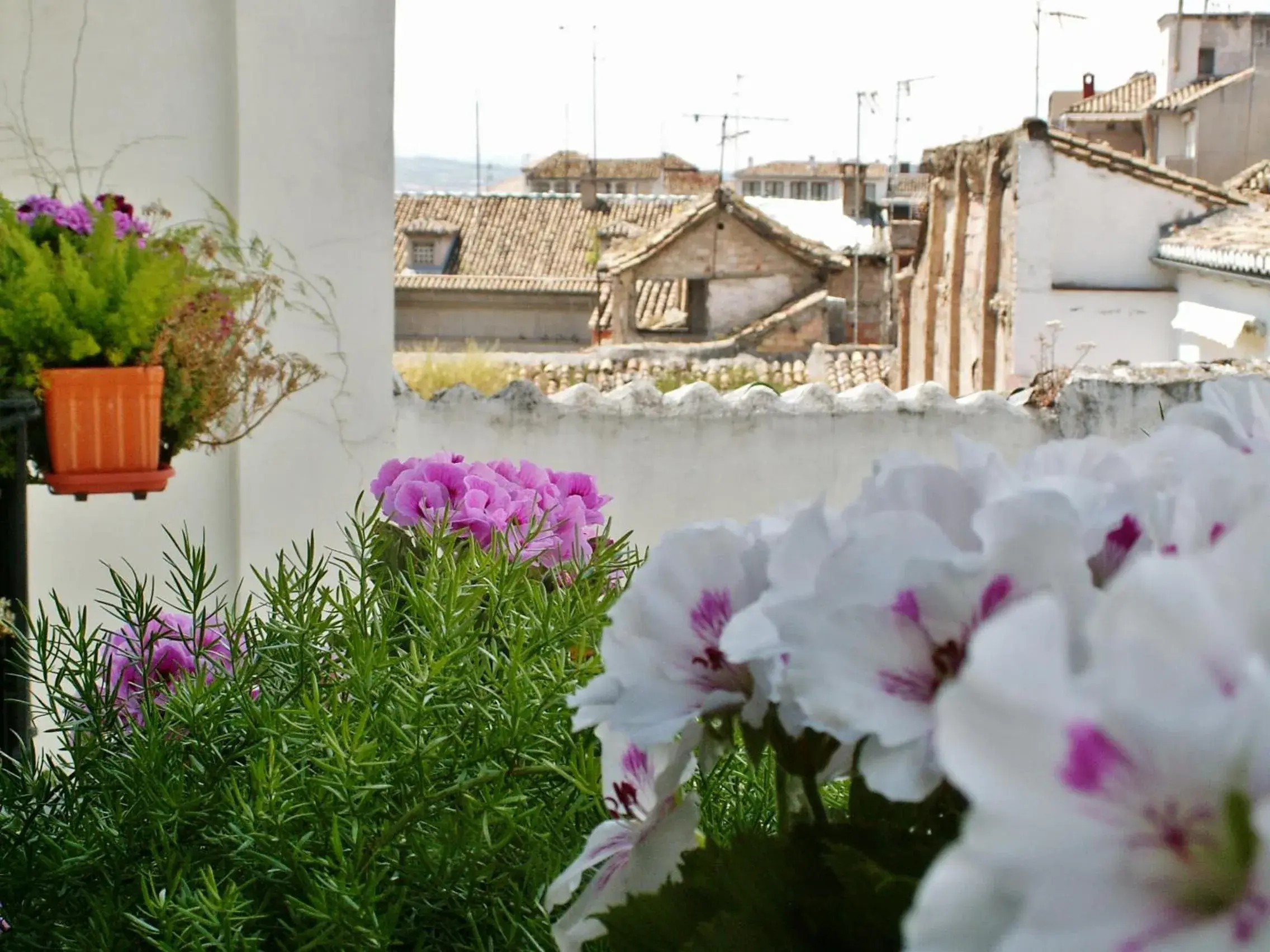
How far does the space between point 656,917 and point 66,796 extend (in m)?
0.47

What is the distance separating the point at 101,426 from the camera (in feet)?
8.36

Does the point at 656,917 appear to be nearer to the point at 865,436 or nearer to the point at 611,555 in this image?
the point at 611,555

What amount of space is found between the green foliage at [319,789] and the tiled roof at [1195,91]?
854 inches

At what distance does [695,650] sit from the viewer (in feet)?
1.78

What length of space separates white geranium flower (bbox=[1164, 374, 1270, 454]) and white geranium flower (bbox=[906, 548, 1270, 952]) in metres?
0.26

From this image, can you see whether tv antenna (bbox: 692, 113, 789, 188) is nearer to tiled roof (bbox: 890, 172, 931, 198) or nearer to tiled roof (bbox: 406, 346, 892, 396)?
tiled roof (bbox: 890, 172, 931, 198)

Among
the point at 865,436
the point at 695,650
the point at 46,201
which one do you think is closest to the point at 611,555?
the point at 695,650

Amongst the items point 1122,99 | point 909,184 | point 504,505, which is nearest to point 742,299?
point 1122,99

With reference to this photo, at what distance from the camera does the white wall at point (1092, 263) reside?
45.5 feet

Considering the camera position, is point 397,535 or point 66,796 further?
point 397,535

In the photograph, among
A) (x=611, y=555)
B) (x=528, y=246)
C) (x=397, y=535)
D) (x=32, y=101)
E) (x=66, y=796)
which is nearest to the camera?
(x=66, y=796)

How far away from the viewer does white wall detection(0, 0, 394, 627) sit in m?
3.35

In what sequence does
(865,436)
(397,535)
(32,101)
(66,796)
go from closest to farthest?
(66,796) → (397,535) → (32,101) → (865,436)

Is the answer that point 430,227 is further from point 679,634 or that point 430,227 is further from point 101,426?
point 679,634
